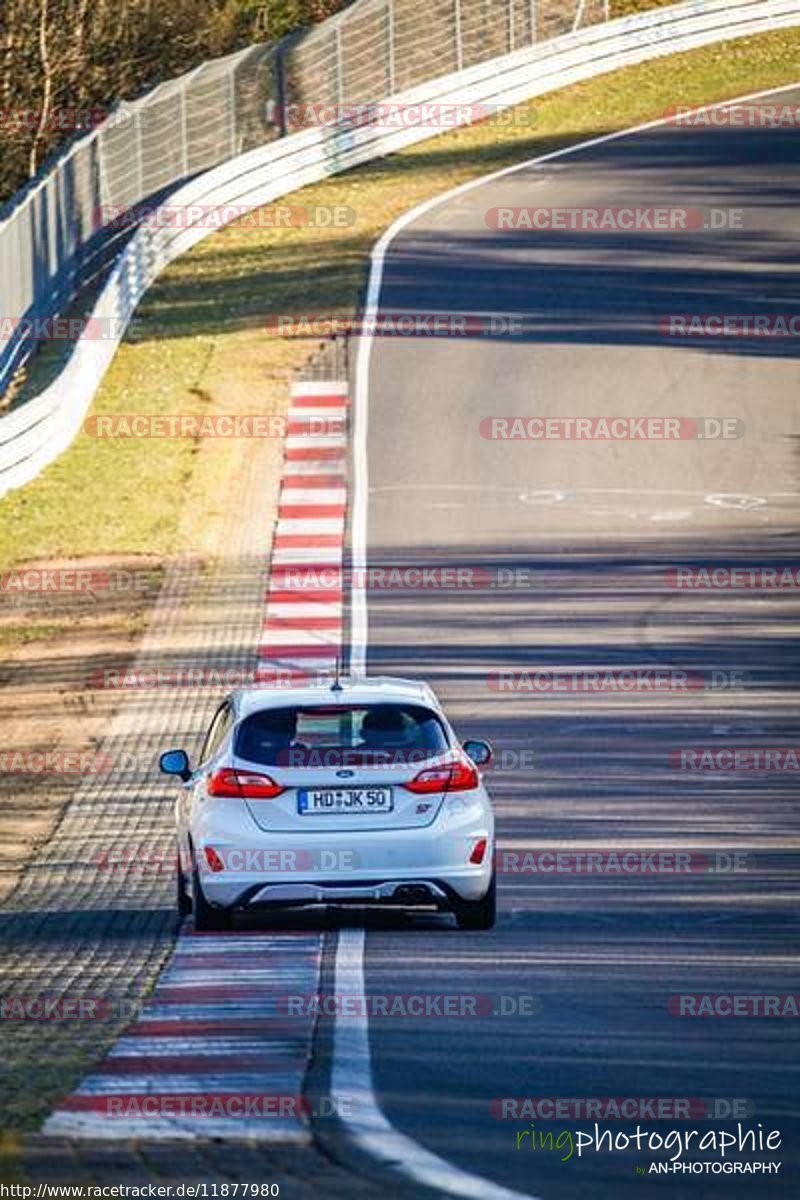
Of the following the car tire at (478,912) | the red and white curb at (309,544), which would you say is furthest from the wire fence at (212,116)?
the car tire at (478,912)

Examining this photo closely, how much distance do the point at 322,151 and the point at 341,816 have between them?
33965 mm

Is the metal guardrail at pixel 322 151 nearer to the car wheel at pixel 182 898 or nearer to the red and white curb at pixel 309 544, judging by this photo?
the red and white curb at pixel 309 544

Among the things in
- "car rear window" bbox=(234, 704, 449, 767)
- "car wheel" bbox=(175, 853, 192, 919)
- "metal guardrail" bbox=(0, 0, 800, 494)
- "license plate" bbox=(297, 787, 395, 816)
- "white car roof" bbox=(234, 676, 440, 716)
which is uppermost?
"metal guardrail" bbox=(0, 0, 800, 494)

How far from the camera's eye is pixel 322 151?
46.3 m

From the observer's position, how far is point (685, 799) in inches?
749

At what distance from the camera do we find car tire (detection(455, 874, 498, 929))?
13883mm

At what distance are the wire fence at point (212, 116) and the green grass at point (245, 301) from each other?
1358 millimetres

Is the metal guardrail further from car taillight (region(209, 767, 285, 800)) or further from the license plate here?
the license plate

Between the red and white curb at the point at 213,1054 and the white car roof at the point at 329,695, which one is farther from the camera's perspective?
the white car roof at the point at 329,695

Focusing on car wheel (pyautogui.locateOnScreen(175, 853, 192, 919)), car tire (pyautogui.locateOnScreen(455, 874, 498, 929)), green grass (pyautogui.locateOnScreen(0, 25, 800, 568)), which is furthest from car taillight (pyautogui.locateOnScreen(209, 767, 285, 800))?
green grass (pyautogui.locateOnScreen(0, 25, 800, 568))

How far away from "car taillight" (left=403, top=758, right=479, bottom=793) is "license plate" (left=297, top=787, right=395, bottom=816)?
18cm

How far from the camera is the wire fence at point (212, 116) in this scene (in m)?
35.7

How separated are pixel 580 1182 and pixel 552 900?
691 cm

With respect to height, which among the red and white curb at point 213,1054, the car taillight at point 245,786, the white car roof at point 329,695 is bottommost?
the red and white curb at point 213,1054
